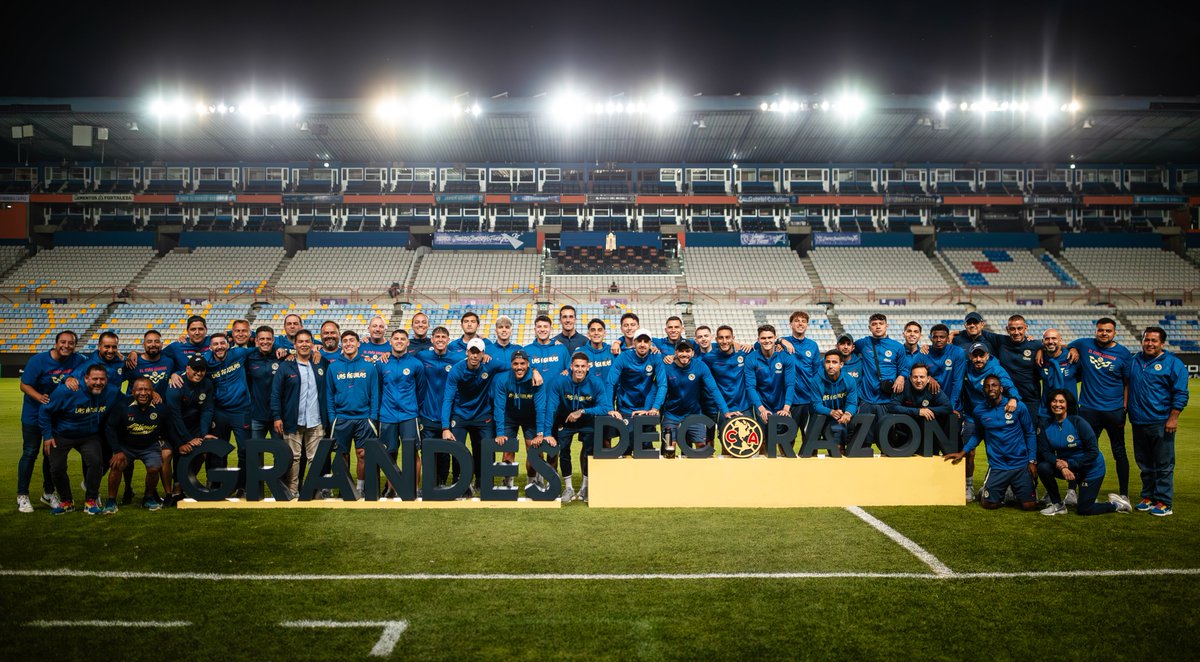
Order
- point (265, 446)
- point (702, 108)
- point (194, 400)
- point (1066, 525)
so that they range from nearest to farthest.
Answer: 1. point (1066, 525)
2. point (265, 446)
3. point (194, 400)
4. point (702, 108)

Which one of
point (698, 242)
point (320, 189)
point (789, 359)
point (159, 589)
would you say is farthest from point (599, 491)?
point (320, 189)

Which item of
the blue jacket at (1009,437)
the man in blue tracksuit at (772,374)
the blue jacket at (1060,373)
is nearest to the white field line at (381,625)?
the man in blue tracksuit at (772,374)

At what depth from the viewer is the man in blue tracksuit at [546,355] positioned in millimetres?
8467

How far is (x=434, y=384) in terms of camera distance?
8367 millimetres

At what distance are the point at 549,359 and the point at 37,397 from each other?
18.1 ft

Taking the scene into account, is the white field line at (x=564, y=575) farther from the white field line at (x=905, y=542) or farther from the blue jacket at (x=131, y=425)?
the blue jacket at (x=131, y=425)

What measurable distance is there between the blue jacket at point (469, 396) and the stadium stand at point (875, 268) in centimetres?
3075

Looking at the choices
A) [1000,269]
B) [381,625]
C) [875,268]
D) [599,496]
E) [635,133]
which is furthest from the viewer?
[875,268]

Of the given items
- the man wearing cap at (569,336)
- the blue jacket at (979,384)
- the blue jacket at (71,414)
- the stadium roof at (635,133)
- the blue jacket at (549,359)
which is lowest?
the blue jacket at (71,414)

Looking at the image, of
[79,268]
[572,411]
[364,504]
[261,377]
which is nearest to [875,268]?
[572,411]

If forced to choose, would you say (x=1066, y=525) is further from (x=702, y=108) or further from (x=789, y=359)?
(x=702, y=108)

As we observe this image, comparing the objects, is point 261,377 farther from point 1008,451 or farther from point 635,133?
point 635,133

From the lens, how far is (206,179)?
3944cm

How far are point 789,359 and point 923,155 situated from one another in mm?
34525
